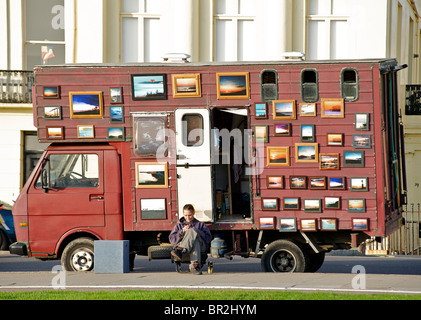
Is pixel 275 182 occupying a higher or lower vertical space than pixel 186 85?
lower

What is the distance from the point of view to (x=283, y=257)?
16438 mm

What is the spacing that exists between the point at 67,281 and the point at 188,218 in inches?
90.8

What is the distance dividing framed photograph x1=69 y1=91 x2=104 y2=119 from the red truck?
0.02 m

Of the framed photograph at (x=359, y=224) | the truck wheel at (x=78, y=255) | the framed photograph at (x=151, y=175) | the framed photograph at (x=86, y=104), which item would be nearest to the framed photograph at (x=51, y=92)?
the framed photograph at (x=86, y=104)

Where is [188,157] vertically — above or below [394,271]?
above

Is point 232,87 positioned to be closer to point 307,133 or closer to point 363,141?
point 307,133

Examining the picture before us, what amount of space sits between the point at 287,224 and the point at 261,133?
160 centimetres

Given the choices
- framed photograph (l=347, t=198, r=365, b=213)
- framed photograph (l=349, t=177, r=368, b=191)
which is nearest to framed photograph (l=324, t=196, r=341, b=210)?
framed photograph (l=347, t=198, r=365, b=213)

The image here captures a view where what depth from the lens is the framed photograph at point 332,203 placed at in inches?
628

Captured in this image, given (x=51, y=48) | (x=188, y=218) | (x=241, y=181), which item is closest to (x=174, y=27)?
(x=51, y=48)

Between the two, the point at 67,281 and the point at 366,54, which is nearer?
the point at 67,281

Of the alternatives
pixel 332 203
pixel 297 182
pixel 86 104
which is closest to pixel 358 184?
pixel 332 203
